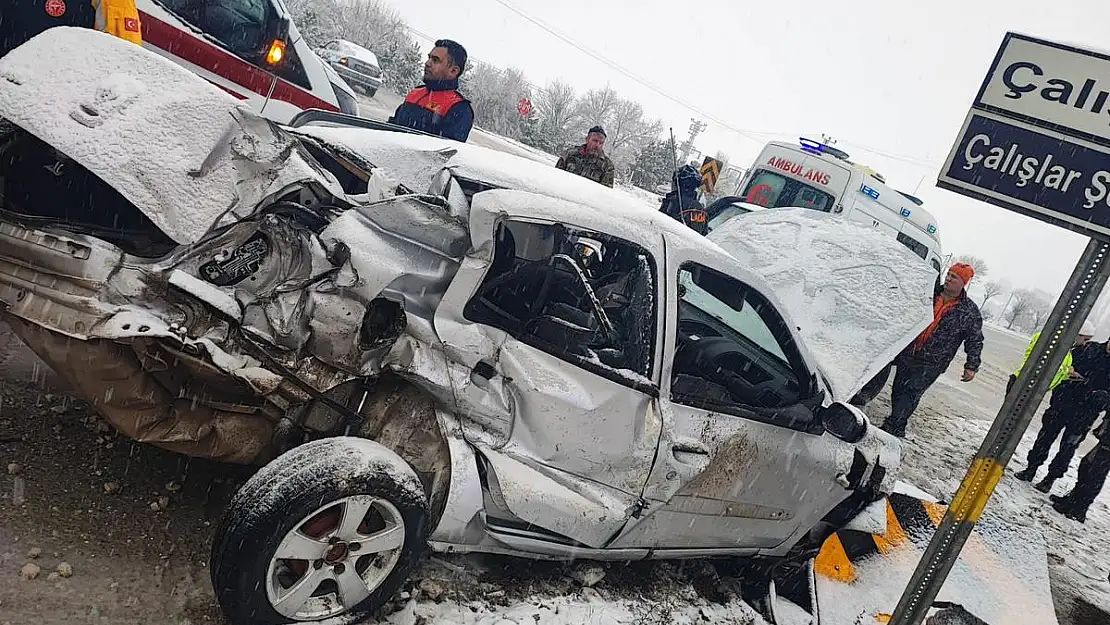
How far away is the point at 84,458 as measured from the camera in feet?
9.29

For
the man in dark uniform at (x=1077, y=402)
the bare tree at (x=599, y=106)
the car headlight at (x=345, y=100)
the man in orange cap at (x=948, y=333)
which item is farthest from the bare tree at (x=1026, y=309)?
the car headlight at (x=345, y=100)

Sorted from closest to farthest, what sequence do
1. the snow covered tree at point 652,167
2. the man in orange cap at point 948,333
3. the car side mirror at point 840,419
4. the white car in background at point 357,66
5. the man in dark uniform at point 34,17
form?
the car side mirror at point 840,419
the man in dark uniform at point 34,17
the man in orange cap at point 948,333
the white car in background at point 357,66
the snow covered tree at point 652,167

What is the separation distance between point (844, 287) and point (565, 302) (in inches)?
71.1

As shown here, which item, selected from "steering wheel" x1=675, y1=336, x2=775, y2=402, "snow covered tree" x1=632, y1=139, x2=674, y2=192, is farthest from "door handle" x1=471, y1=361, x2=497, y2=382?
"snow covered tree" x1=632, y1=139, x2=674, y2=192

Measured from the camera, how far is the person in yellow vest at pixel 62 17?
485cm

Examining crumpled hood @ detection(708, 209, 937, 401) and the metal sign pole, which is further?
crumpled hood @ detection(708, 209, 937, 401)

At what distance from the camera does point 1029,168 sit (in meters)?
2.31

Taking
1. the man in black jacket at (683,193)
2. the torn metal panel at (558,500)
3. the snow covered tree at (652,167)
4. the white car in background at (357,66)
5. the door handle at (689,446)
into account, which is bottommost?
the torn metal panel at (558,500)

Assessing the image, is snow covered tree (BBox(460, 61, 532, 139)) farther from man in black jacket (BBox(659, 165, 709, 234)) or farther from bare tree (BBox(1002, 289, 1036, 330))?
bare tree (BBox(1002, 289, 1036, 330))

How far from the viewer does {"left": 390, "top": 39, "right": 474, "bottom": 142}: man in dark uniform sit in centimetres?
543

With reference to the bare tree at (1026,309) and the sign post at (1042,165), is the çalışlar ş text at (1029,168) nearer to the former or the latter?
the sign post at (1042,165)

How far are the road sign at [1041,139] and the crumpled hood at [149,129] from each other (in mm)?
2403

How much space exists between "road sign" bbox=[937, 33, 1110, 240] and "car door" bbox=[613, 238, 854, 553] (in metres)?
1.03

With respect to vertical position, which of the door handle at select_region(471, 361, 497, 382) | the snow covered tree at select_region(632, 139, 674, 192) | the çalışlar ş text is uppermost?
the snow covered tree at select_region(632, 139, 674, 192)
